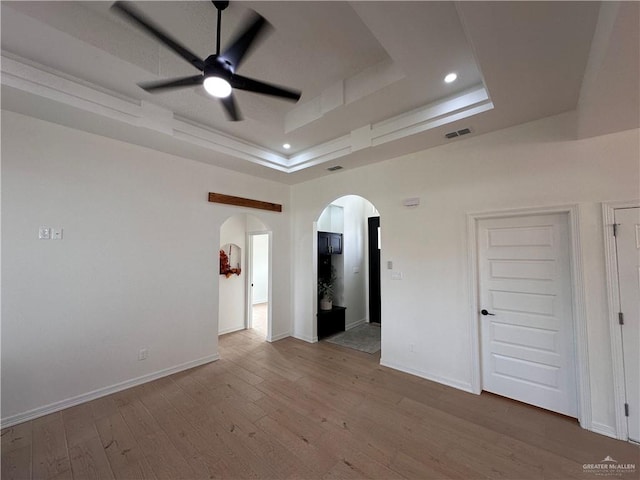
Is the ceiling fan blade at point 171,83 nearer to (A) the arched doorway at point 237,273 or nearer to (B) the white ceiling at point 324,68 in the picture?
(B) the white ceiling at point 324,68

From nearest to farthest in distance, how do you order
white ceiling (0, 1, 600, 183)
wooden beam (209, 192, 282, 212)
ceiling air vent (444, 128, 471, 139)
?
1. white ceiling (0, 1, 600, 183)
2. ceiling air vent (444, 128, 471, 139)
3. wooden beam (209, 192, 282, 212)

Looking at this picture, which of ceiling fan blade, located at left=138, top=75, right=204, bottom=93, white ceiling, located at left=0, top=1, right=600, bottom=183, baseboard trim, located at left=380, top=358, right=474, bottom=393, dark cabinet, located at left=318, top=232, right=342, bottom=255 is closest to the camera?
white ceiling, located at left=0, top=1, right=600, bottom=183

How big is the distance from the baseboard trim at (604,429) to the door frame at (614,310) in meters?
0.02

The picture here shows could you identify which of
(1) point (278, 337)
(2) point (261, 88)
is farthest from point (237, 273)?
(2) point (261, 88)

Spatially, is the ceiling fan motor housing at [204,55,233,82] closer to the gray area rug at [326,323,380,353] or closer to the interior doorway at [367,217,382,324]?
the gray area rug at [326,323,380,353]

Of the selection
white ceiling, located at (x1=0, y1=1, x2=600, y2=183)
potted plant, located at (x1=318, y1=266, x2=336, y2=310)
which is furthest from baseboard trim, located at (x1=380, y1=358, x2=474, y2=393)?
white ceiling, located at (x1=0, y1=1, x2=600, y2=183)

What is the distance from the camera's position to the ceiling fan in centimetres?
167

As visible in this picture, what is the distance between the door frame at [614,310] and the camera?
229 cm

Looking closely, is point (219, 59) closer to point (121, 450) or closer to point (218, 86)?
point (218, 86)

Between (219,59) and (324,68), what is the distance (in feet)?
3.88

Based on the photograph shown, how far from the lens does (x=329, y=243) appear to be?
547 cm

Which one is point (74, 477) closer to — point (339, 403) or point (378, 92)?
point (339, 403)

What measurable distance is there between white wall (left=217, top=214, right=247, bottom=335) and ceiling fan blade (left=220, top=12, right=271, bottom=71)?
12.7 feet

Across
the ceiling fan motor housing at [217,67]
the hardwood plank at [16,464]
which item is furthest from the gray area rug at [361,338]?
the ceiling fan motor housing at [217,67]
